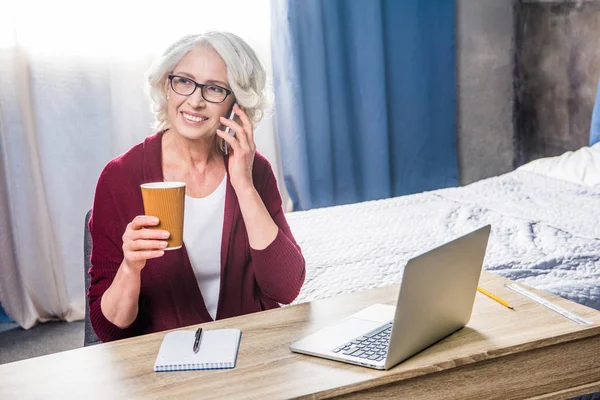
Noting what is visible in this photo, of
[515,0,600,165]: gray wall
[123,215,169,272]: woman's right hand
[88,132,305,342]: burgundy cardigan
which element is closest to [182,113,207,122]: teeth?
[88,132,305,342]: burgundy cardigan

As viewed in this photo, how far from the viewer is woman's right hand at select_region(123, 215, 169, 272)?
45.6 inches

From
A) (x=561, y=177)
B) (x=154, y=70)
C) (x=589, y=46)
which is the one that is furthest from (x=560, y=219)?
(x=154, y=70)

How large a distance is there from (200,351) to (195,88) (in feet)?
1.93

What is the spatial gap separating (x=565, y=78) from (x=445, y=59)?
0.61 meters

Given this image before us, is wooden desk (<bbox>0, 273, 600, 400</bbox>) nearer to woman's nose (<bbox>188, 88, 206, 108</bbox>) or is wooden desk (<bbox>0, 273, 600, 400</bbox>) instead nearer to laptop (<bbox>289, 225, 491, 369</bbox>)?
laptop (<bbox>289, 225, 491, 369</bbox>)

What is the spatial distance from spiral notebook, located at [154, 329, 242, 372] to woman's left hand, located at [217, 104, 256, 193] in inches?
14.9

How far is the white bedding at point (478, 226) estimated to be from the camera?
80.2 inches

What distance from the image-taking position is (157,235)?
1161mm

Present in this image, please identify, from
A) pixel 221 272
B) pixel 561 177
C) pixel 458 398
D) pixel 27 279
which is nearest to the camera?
pixel 458 398

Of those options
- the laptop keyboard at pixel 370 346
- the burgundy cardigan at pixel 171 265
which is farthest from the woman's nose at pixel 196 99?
the laptop keyboard at pixel 370 346

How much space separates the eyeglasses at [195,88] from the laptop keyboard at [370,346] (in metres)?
0.60

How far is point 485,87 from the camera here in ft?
13.1

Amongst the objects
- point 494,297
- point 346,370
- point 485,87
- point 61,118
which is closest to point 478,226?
point 494,297

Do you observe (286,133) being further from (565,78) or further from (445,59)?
(565,78)
